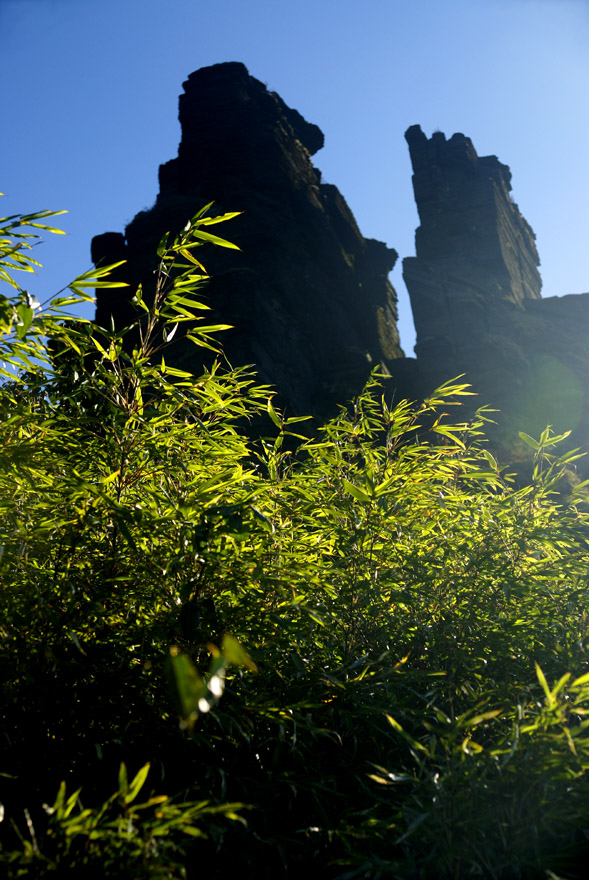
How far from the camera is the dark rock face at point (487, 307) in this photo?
2495 cm

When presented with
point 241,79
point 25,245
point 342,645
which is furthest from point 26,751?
point 241,79

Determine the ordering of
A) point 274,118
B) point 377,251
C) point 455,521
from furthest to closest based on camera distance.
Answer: point 377,251
point 274,118
point 455,521

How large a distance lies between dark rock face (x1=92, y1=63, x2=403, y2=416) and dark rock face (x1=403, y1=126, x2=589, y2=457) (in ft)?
9.30

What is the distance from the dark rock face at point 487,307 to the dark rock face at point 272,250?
2.84 metres

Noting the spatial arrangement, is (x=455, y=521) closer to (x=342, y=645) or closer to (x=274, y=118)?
(x=342, y=645)

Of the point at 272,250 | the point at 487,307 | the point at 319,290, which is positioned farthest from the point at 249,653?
the point at 487,307

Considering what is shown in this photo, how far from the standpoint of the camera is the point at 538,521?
2.68 m

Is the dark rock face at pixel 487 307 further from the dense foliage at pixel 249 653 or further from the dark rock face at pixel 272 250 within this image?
the dense foliage at pixel 249 653

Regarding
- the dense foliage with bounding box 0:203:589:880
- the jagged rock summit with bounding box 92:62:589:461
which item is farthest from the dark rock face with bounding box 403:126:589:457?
the dense foliage with bounding box 0:203:589:880

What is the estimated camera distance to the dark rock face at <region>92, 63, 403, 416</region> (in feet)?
62.3

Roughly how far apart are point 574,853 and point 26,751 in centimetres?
150

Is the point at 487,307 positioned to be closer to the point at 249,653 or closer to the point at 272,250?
the point at 272,250

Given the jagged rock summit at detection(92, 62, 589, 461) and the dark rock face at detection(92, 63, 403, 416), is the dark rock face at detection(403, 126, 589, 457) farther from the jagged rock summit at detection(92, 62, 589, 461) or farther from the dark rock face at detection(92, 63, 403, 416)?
the dark rock face at detection(92, 63, 403, 416)

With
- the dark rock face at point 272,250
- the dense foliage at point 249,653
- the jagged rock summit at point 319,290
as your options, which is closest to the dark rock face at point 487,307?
the jagged rock summit at point 319,290
